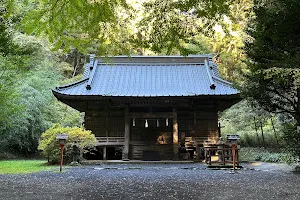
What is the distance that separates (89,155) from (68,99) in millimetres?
3153

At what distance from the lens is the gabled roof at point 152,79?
15078 millimetres

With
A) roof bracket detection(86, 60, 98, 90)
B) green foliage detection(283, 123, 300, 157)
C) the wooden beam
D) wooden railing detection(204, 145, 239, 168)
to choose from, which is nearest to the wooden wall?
the wooden beam

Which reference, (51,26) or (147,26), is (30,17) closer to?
(51,26)

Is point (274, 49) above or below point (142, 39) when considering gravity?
above

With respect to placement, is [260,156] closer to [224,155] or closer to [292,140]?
[224,155]

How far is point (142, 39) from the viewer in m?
4.71

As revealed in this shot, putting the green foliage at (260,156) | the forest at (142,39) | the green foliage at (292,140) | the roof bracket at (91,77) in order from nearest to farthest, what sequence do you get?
the forest at (142,39) < the green foliage at (292,140) < the green foliage at (260,156) < the roof bracket at (91,77)

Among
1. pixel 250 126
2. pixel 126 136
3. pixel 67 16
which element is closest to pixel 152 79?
pixel 126 136

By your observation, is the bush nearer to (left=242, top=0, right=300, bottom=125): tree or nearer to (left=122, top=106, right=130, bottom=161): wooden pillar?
(left=122, top=106, right=130, bottom=161): wooden pillar

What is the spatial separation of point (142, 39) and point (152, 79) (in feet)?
39.6

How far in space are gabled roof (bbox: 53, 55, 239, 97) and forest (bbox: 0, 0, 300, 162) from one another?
264 cm

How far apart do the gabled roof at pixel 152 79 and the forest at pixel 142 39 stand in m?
2.64

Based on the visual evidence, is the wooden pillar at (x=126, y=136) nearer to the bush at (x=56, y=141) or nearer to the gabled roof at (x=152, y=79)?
the gabled roof at (x=152, y=79)

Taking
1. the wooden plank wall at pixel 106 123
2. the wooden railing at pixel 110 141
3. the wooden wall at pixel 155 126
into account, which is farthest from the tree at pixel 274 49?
the wooden plank wall at pixel 106 123
